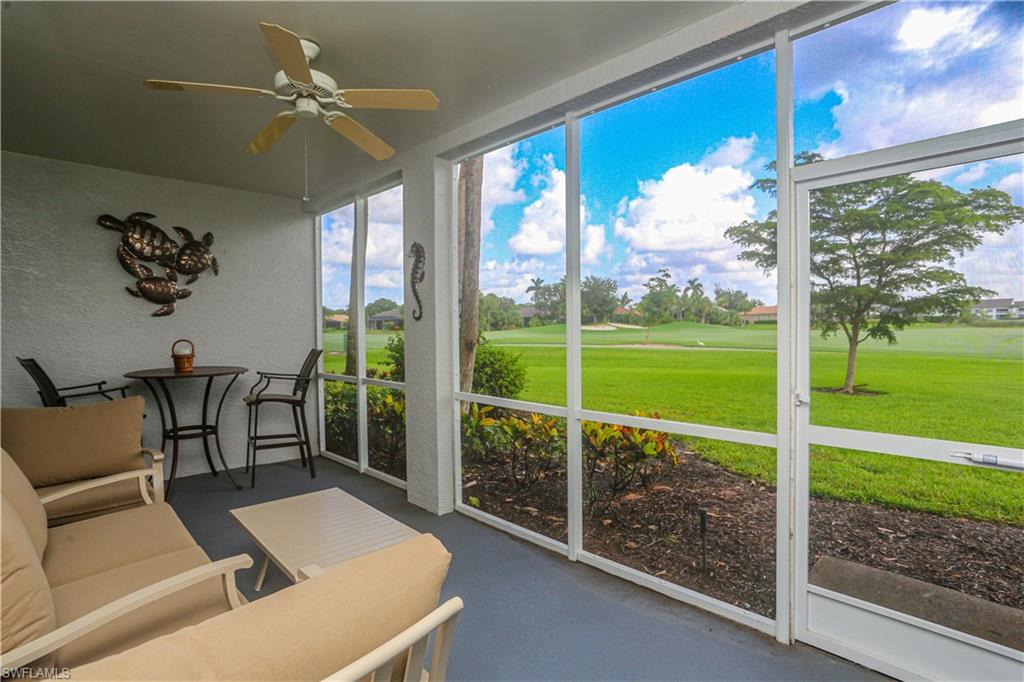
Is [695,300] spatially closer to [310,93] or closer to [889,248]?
[889,248]

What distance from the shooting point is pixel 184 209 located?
448cm

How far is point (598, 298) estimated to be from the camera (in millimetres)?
2756

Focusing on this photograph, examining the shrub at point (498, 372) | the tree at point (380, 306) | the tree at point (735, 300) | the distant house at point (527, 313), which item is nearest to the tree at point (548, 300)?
the distant house at point (527, 313)

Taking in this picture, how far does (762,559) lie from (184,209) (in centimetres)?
516

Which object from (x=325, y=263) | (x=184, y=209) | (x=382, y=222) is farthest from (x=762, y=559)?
(x=184, y=209)

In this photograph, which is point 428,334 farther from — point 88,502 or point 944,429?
point 944,429

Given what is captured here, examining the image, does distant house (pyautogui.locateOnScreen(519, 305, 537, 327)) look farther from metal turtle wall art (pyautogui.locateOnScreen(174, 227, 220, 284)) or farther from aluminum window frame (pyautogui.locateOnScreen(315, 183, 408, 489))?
metal turtle wall art (pyautogui.locateOnScreen(174, 227, 220, 284))

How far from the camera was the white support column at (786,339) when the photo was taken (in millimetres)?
2027

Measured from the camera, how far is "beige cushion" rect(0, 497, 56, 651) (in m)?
1.15

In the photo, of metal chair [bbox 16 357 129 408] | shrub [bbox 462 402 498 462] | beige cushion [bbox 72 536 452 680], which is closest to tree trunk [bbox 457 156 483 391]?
shrub [bbox 462 402 498 462]

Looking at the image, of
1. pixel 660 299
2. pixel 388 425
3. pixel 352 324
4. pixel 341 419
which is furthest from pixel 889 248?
pixel 341 419

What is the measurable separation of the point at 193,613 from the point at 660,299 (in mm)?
2288

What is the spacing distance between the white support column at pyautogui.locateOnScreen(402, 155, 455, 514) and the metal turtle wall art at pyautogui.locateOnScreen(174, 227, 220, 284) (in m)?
2.19

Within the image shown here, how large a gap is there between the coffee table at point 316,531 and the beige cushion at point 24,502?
0.75 m
